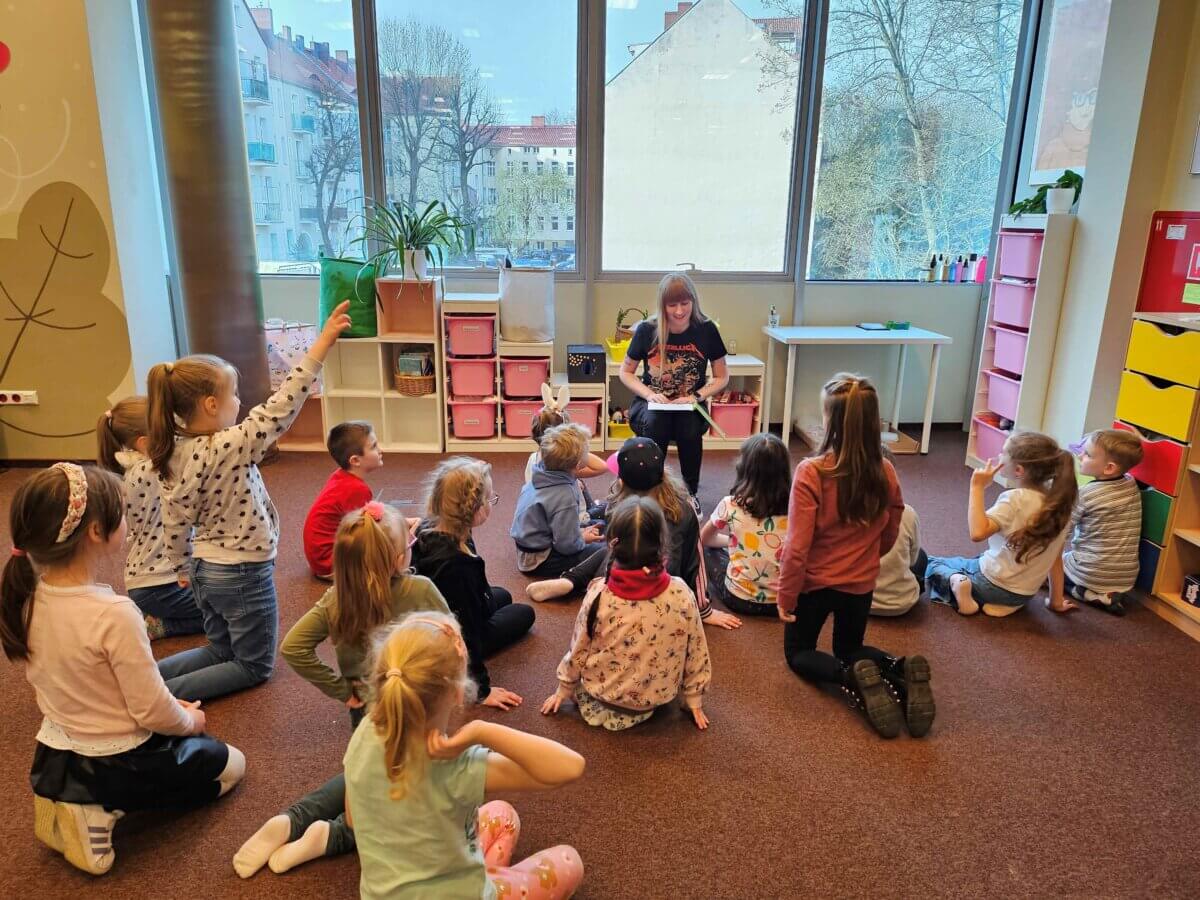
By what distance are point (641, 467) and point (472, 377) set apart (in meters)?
2.34

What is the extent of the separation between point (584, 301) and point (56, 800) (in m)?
4.10

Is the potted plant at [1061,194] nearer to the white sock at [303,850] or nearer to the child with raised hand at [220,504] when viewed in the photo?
the child with raised hand at [220,504]

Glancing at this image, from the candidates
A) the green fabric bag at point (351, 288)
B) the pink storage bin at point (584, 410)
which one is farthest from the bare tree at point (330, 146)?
the pink storage bin at point (584, 410)

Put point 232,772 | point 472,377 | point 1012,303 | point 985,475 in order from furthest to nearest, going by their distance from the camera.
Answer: point 472,377, point 1012,303, point 985,475, point 232,772

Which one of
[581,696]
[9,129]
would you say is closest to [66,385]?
[9,129]

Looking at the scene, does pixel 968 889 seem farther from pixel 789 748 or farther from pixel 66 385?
pixel 66 385

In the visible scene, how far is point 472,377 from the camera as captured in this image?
16.0ft

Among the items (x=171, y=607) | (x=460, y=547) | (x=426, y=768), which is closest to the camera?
(x=426, y=768)

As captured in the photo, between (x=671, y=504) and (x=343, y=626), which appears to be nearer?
(x=343, y=626)

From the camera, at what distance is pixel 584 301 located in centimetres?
535

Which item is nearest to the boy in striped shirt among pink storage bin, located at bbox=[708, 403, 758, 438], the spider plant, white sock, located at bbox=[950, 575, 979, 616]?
white sock, located at bbox=[950, 575, 979, 616]

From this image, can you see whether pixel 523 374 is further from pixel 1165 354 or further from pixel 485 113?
pixel 1165 354

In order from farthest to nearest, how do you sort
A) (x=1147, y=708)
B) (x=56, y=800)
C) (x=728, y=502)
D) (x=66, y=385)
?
(x=66, y=385) < (x=728, y=502) < (x=1147, y=708) < (x=56, y=800)

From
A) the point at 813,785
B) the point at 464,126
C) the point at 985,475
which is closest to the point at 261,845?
the point at 813,785
